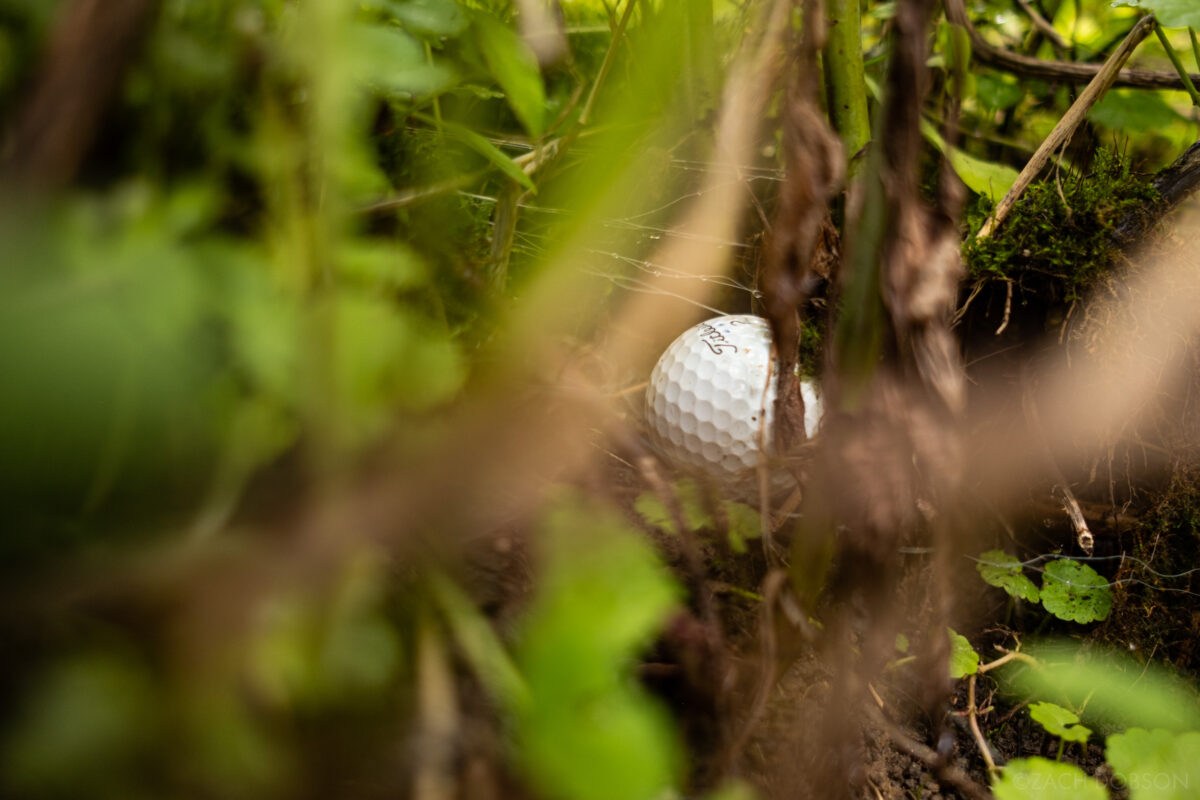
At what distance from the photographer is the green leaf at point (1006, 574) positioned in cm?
104

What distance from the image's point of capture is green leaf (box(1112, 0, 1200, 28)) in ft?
3.13

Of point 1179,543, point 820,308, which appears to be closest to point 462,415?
point 820,308

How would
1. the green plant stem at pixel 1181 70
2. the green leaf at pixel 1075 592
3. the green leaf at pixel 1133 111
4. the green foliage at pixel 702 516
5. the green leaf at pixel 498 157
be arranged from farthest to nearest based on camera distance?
1. the green leaf at pixel 1133 111
2. the green plant stem at pixel 1181 70
3. the green leaf at pixel 1075 592
4. the green foliage at pixel 702 516
5. the green leaf at pixel 498 157

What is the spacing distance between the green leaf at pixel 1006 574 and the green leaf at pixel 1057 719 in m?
0.17

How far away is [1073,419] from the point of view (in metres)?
1.09

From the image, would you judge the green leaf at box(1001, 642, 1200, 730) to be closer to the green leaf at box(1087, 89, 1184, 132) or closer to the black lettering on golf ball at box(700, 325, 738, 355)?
the black lettering on golf ball at box(700, 325, 738, 355)

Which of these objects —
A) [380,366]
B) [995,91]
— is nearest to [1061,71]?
[995,91]

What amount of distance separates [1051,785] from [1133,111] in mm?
1269

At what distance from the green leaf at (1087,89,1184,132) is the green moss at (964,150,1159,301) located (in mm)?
253

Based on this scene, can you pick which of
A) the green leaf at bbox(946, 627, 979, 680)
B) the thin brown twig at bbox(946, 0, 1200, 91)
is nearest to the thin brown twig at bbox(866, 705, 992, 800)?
the green leaf at bbox(946, 627, 979, 680)

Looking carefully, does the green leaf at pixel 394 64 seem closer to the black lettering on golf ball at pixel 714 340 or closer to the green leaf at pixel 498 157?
the green leaf at pixel 498 157

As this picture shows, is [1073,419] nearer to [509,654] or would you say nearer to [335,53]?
[509,654]

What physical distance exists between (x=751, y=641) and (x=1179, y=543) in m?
0.81

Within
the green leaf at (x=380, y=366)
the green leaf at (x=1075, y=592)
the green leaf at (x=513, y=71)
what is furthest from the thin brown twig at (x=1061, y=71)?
the green leaf at (x=380, y=366)
